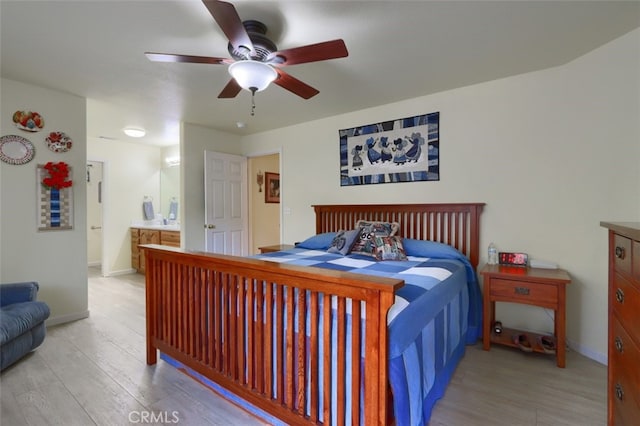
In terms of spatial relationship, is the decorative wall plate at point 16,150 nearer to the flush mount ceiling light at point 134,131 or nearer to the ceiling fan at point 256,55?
the flush mount ceiling light at point 134,131

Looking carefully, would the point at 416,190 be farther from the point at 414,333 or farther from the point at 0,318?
the point at 0,318

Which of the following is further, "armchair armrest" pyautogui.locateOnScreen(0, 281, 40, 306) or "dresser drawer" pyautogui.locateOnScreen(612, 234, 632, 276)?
"armchair armrest" pyautogui.locateOnScreen(0, 281, 40, 306)

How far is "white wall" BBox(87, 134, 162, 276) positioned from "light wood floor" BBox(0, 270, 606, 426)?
3.08m

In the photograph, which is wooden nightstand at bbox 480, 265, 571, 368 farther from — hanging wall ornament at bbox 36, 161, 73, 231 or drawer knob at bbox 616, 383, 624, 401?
hanging wall ornament at bbox 36, 161, 73, 231

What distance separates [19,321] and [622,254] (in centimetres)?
361

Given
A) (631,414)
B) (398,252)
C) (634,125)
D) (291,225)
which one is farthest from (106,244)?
(634,125)

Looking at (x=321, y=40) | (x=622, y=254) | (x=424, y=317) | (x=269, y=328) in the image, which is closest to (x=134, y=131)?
(x=321, y=40)

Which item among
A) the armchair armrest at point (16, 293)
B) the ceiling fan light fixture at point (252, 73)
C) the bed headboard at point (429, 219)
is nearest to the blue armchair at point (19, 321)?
Answer: the armchair armrest at point (16, 293)

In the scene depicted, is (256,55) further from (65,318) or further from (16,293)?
(65,318)

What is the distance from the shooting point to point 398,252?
2656mm

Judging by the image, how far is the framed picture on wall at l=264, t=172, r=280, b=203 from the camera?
216 inches

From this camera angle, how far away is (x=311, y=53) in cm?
174

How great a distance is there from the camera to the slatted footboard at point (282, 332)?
121 centimetres

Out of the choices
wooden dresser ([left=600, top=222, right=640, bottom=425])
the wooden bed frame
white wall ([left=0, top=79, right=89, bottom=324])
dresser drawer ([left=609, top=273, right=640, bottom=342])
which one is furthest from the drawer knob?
white wall ([left=0, top=79, right=89, bottom=324])
